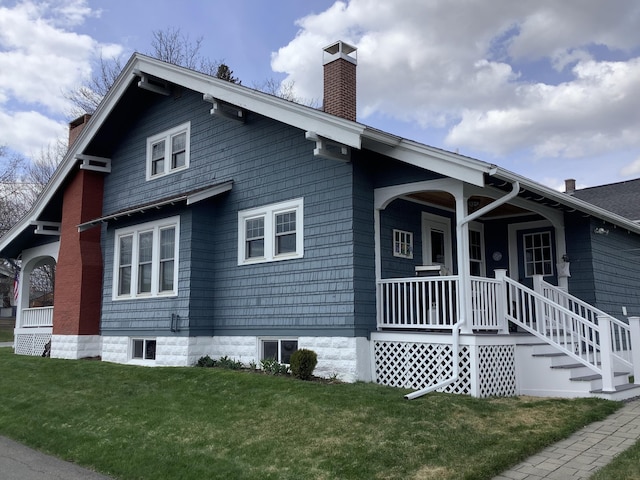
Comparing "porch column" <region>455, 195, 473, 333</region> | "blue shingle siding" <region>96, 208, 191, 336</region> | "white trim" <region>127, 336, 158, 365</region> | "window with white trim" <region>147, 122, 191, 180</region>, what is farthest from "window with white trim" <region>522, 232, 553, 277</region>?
"white trim" <region>127, 336, 158, 365</region>

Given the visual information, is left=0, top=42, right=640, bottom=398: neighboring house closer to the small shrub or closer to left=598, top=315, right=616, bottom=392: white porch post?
left=598, top=315, right=616, bottom=392: white porch post

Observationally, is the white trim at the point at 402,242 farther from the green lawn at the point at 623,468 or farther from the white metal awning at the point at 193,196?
the green lawn at the point at 623,468

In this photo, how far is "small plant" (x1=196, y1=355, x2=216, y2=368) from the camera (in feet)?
40.5

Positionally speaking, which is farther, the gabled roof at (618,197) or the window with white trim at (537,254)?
the gabled roof at (618,197)

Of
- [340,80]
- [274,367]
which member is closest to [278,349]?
[274,367]

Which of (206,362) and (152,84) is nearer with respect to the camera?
(206,362)

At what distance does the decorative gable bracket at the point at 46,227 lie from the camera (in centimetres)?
1784

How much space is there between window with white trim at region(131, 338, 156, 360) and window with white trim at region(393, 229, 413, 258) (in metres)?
6.10

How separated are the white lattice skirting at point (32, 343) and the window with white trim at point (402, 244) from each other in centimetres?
1227

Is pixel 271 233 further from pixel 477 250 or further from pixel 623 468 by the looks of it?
pixel 623 468

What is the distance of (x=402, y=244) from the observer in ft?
38.4

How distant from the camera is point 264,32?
1881cm

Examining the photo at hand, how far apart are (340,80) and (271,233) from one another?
133 inches

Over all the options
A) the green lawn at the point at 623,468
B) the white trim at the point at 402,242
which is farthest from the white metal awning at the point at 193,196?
the green lawn at the point at 623,468
